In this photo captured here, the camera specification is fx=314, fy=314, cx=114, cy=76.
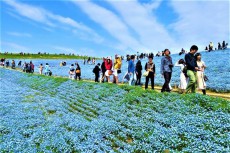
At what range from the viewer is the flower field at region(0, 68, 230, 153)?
11109 millimetres

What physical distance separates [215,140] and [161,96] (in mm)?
6745

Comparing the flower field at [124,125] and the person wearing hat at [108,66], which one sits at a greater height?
the person wearing hat at [108,66]

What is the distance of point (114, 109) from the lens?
56.3 ft

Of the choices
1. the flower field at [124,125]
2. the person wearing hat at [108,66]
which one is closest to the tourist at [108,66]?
the person wearing hat at [108,66]

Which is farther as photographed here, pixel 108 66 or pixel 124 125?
pixel 108 66

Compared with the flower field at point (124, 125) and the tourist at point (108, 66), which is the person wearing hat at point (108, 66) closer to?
the tourist at point (108, 66)

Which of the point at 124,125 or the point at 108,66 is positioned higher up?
the point at 108,66

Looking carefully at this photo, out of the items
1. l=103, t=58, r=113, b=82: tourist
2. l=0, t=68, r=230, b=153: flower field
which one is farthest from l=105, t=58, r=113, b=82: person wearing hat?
l=0, t=68, r=230, b=153: flower field

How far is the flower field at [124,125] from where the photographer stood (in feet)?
36.4

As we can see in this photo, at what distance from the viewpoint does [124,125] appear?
14.1 meters

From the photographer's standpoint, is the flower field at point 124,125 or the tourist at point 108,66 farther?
the tourist at point 108,66

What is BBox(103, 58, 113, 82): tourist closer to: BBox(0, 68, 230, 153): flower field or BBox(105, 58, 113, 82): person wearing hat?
BBox(105, 58, 113, 82): person wearing hat

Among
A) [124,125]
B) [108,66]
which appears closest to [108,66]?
[108,66]

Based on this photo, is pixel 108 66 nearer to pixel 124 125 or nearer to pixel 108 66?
pixel 108 66
